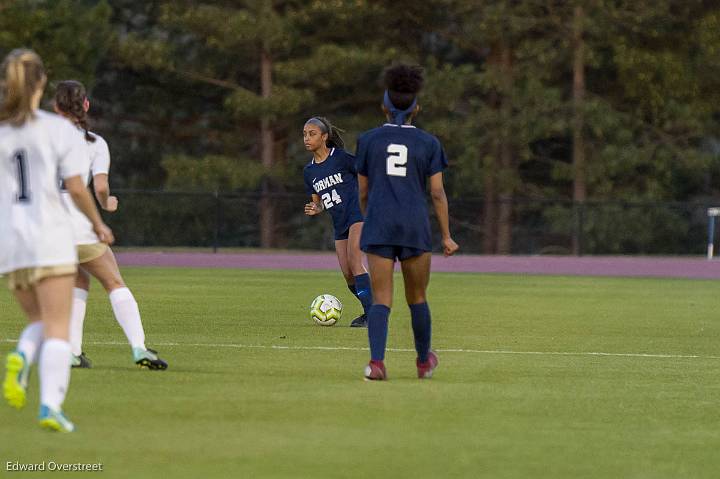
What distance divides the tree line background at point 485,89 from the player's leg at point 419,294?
3093cm

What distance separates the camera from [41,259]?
7949mm

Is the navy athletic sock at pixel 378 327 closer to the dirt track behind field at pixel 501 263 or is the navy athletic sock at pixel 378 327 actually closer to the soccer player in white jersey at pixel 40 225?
the soccer player in white jersey at pixel 40 225

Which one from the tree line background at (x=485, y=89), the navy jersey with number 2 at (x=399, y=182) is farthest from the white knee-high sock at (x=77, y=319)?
the tree line background at (x=485, y=89)

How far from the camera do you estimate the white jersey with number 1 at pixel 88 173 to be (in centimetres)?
1083

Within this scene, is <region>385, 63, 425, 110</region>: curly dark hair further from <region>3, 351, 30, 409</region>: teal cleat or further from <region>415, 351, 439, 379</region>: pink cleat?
<region>3, 351, 30, 409</region>: teal cleat

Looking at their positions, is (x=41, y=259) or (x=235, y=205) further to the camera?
(x=235, y=205)

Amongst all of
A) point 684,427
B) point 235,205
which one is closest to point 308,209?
point 684,427

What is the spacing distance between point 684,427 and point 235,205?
1381 inches

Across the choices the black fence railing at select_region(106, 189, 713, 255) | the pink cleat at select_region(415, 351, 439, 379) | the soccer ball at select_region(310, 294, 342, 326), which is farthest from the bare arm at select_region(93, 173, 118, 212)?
the black fence railing at select_region(106, 189, 713, 255)

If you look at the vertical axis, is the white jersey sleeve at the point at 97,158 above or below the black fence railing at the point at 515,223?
above

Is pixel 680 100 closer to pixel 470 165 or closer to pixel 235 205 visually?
pixel 470 165

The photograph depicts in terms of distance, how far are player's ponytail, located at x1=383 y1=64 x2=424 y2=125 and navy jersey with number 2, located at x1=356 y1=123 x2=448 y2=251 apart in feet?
0.38

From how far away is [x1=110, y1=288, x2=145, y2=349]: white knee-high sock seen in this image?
11.2m

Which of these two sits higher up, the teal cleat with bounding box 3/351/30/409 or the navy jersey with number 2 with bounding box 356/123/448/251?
the navy jersey with number 2 with bounding box 356/123/448/251
